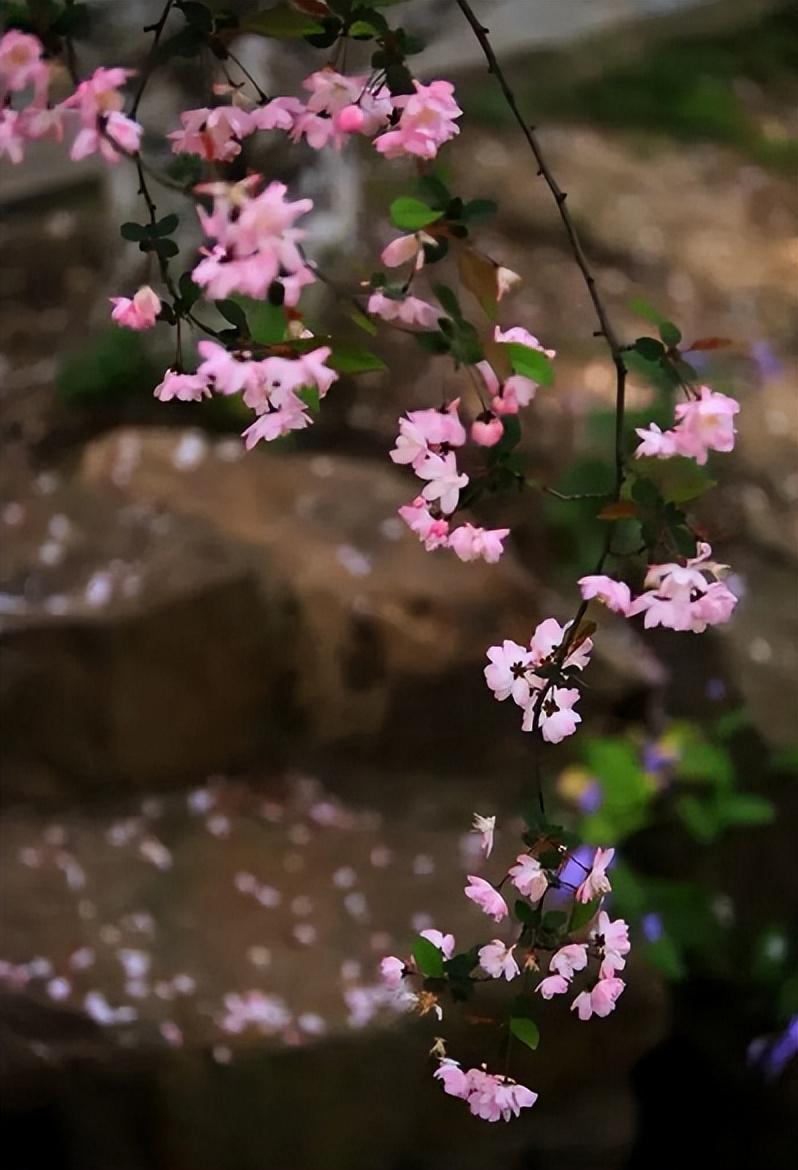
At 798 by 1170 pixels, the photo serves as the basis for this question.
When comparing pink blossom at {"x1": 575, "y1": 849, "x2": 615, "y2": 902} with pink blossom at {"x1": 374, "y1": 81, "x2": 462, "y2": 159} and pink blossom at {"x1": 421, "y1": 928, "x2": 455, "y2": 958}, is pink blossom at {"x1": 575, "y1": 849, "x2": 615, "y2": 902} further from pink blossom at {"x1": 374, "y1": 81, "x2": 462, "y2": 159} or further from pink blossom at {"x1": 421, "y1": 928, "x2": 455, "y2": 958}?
pink blossom at {"x1": 374, "y1": 81, "x2": 462, "y2": 159}

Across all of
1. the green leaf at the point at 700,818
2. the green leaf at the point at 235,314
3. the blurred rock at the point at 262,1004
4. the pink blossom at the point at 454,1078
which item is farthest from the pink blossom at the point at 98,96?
the green leaf at the point at 700,818

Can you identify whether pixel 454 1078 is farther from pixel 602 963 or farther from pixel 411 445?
pixel 411 445

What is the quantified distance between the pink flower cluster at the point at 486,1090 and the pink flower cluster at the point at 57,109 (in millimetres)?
552

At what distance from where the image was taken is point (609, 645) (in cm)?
165

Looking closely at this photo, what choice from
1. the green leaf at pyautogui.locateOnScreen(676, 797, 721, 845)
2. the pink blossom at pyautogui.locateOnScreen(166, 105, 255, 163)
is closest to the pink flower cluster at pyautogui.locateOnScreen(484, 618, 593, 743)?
Result: the pink blossom at pyautogui.locateOnScreen(166, 105, 255, 163)

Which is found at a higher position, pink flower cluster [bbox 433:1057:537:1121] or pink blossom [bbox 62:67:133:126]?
pink blossom [bbox 62:67:133:126]

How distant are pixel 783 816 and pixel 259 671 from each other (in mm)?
792

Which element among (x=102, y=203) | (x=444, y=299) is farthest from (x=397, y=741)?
(x=102, y=203)

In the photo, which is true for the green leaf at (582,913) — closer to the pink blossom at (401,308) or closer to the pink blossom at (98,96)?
the pink blossom at (401,308)

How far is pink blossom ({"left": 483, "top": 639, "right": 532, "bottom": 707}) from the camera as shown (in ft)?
1.95

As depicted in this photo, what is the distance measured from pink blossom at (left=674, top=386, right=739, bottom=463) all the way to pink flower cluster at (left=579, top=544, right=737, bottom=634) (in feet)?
0.19

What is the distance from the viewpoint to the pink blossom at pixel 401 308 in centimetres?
59

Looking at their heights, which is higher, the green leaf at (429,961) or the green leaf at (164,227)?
the green leaf at (164,227)

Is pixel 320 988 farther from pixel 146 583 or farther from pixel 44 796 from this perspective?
pixel 146 583
